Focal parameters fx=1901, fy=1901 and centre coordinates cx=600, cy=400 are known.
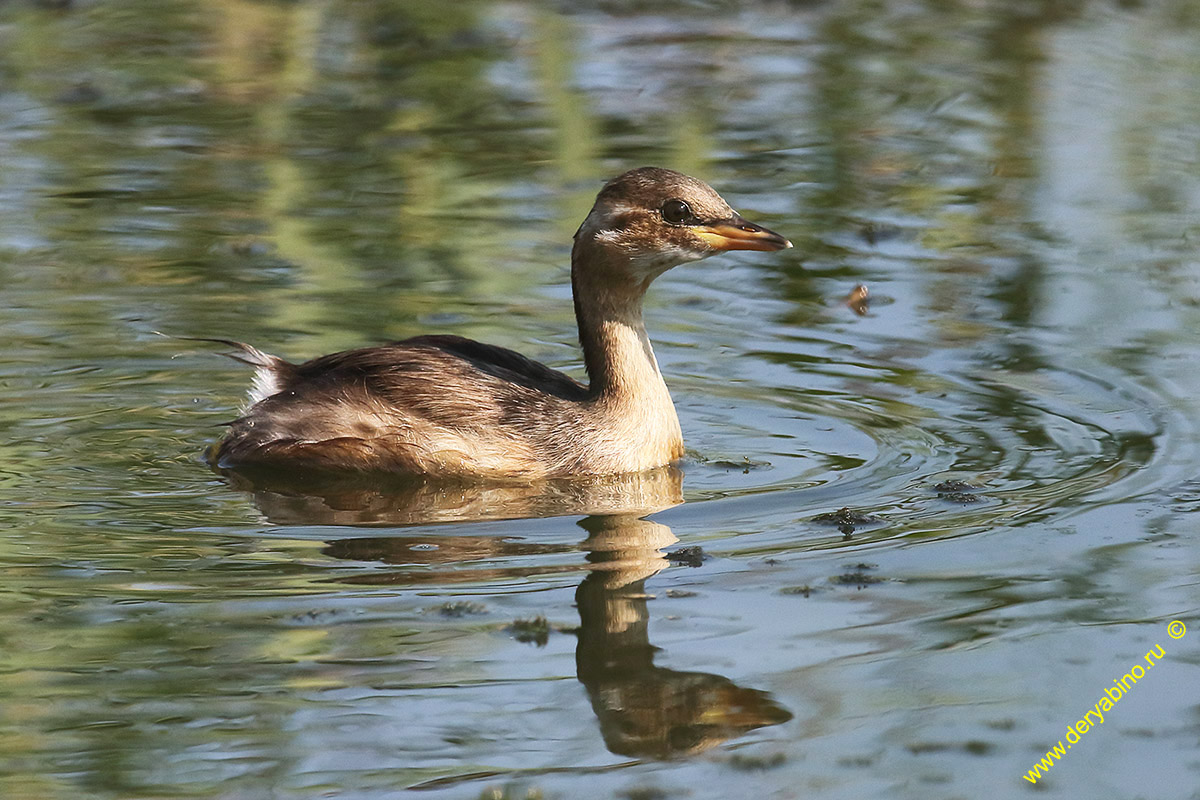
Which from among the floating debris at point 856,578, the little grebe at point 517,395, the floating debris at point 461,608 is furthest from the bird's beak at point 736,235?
the floating debris at point 461,608

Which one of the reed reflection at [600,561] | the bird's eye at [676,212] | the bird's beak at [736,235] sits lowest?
the reed reflection at [600,561]

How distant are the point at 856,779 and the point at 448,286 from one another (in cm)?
562

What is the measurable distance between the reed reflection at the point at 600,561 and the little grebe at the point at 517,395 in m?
0.12

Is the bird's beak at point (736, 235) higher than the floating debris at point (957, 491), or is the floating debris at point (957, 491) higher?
the bird's beak at point (736, 235)

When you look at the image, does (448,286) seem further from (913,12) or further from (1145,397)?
(913,12)

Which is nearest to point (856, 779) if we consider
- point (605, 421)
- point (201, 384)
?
point (605, 421)

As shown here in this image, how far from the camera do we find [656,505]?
737 cm

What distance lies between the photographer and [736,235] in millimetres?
7816

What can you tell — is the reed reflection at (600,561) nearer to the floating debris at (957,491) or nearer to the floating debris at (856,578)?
the floating debris at (856,578)

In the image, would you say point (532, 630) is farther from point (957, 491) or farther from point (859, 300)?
point (859, 300)

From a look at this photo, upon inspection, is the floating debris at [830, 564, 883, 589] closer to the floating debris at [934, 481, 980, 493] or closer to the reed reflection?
the reed reflection

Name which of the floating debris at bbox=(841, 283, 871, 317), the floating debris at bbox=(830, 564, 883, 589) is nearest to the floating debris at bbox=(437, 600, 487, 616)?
the floating debris at bbox=(830, 564, 883, 589)

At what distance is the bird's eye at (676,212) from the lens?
785 cm

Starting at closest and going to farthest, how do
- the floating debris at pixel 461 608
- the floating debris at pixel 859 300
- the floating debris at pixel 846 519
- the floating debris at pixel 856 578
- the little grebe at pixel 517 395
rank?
the floating debris at pixel 461 608 → the floating debris at pixel 856 578 → the floating debris at pixel 846 519 → the little grebe at pixel 517 395 → the floating debris at pixel 859 300
